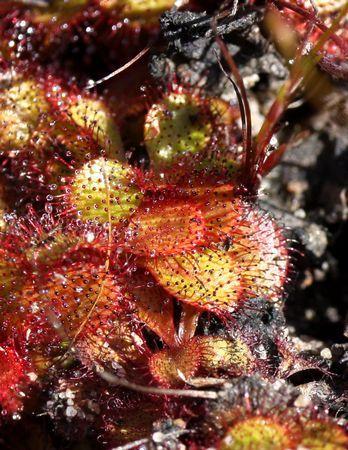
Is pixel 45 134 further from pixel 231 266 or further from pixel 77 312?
pixel 231 266

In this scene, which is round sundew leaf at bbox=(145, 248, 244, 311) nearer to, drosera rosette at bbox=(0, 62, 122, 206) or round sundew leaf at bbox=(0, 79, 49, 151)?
drosera rosette at bbox=(0, 62, 122, 206)

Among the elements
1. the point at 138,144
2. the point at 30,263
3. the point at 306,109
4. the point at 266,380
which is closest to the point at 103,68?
the point at 138,144

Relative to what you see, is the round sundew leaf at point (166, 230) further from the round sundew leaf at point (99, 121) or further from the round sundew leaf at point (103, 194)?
the round sundew leaf at point (99, 121)

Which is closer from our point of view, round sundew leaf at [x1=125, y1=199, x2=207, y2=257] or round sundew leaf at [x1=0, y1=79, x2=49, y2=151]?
round sundew leaf at [x1=125, y1=199, x2=207, y2=257]

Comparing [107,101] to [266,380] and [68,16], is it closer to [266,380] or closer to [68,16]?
[68,16]

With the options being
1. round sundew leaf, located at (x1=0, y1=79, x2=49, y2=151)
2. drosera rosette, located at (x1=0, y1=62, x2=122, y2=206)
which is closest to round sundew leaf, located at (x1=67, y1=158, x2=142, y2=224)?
drosera rosette, located at (x1=0, y1=62, x2=122, y2=206)

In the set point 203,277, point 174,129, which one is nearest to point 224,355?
point 203,277

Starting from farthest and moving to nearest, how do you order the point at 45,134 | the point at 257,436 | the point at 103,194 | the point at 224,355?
→ the point at 45,134, the point at 103,194, the point at 224,355, the point at 257,436

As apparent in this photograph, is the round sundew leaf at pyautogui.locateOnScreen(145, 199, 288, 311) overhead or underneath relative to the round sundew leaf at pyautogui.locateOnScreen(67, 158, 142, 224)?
underneath
